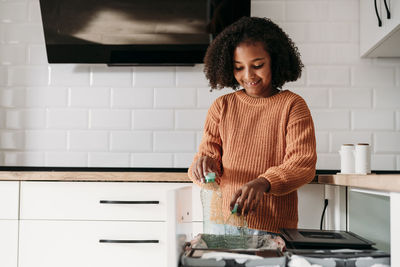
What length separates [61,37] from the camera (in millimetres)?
2201

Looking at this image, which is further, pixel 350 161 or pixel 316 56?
pixel 316 56

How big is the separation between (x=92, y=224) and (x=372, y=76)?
145cm

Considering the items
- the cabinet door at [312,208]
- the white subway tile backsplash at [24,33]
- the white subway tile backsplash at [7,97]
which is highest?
the white subway tile backsplash at [24,33]

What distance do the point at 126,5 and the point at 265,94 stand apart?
1067 millimetres

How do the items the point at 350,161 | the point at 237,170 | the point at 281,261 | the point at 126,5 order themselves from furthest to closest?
the point at 126,5 < the point at 350,161 < the point at 237,170 < the point at 281,261

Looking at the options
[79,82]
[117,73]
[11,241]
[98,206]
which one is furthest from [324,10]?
[11,241]

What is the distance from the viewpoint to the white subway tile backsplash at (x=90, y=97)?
2.26 m

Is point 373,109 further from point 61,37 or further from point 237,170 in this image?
point 61,37

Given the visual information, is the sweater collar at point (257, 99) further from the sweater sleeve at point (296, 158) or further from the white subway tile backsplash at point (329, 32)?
the white subway tile backsplash at point (329, 32)

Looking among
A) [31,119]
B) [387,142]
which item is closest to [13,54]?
[31,119]

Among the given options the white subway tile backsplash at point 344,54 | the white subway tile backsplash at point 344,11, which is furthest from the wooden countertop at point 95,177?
the white subway tile backsplash at point 344,11

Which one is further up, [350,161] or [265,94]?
[265,94]

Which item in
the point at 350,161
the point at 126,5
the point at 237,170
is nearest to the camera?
the point at 237,170

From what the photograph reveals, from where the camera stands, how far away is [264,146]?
1.30 meters
